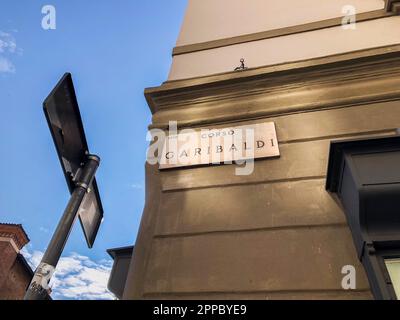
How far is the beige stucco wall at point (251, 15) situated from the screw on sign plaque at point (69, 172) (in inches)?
98.6

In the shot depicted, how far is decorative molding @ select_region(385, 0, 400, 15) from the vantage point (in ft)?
11.6

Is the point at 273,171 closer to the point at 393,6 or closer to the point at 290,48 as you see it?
the point at 290,48

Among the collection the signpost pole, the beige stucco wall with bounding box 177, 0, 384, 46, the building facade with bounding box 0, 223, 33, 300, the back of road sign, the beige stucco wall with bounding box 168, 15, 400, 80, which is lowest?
the signpost pole

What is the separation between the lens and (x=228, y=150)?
2.75 metres

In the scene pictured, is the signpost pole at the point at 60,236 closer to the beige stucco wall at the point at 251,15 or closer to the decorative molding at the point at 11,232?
the beige stucco wall at the point at 251,15

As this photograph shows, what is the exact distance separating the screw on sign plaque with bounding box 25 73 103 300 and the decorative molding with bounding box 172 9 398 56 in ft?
7.20

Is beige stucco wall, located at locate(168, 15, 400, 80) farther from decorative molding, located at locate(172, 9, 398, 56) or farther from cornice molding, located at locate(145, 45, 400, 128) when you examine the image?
cornice molding, located at locate(145, 45, 400, 128)

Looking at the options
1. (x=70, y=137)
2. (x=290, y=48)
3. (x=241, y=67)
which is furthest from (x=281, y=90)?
(x=70, y=137)

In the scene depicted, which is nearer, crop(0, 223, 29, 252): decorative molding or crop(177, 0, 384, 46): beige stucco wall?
crop(177, 0, 384, 46): beige stucco wall

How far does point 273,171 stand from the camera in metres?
2.52

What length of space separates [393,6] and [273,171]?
2617mm

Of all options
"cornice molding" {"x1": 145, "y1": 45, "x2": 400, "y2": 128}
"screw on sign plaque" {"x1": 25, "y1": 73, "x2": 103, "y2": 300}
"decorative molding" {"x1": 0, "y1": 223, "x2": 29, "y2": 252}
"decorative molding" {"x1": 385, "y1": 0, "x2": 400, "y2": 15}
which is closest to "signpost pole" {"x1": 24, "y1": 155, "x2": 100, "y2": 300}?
"screw on sign plaque" {"x1": 25, "y1": 73, "x2": 103, "y2": 300}
